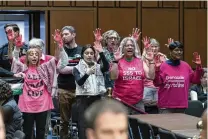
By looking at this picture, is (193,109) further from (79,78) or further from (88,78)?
(79,78)

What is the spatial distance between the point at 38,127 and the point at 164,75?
65.5 inches

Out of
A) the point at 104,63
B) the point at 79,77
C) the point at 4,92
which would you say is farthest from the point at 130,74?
the point at 4,92

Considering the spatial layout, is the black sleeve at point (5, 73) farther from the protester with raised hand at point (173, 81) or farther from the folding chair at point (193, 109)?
the folding chair at point (193, 109)

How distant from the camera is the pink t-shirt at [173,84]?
248 inches

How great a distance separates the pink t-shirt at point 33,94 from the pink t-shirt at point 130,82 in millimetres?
940

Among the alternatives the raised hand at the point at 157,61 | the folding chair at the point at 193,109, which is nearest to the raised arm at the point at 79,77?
the raised hand at the point at 157,61

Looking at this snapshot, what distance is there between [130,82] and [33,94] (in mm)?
1195

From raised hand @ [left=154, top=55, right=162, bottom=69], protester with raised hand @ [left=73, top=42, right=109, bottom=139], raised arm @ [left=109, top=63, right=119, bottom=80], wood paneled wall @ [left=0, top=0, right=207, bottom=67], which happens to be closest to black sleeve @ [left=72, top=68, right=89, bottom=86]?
protester with raised hand @ [left=73, top=42, right=109, bottom=139]

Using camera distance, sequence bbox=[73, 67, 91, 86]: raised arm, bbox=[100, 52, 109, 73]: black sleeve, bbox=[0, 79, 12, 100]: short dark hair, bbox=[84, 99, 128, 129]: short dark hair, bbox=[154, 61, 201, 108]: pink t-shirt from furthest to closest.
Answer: bbox=[154, 61, 201, 108]: pink t-shirt, bbox=[100, 52, 109, 73]: black sleeve, bbox=[73, 67, 91, 86]: raised arm, bbox=[0, 79, 12, 100]: short dark hair, bbox=[84, 99, 128, 129]: short dark hair

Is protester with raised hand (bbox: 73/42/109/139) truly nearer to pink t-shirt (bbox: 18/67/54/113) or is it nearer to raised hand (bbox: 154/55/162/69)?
Answer: pink t-shirt (bbox: 18/67/54/113)

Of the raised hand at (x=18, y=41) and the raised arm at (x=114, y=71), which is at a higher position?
the raised hand at (x=18, y=41)

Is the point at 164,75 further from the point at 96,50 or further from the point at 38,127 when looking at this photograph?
the point at 38,127

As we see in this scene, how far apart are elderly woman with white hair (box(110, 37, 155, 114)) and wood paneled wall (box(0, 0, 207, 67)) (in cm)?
370

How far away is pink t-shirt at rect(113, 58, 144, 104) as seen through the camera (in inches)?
249
